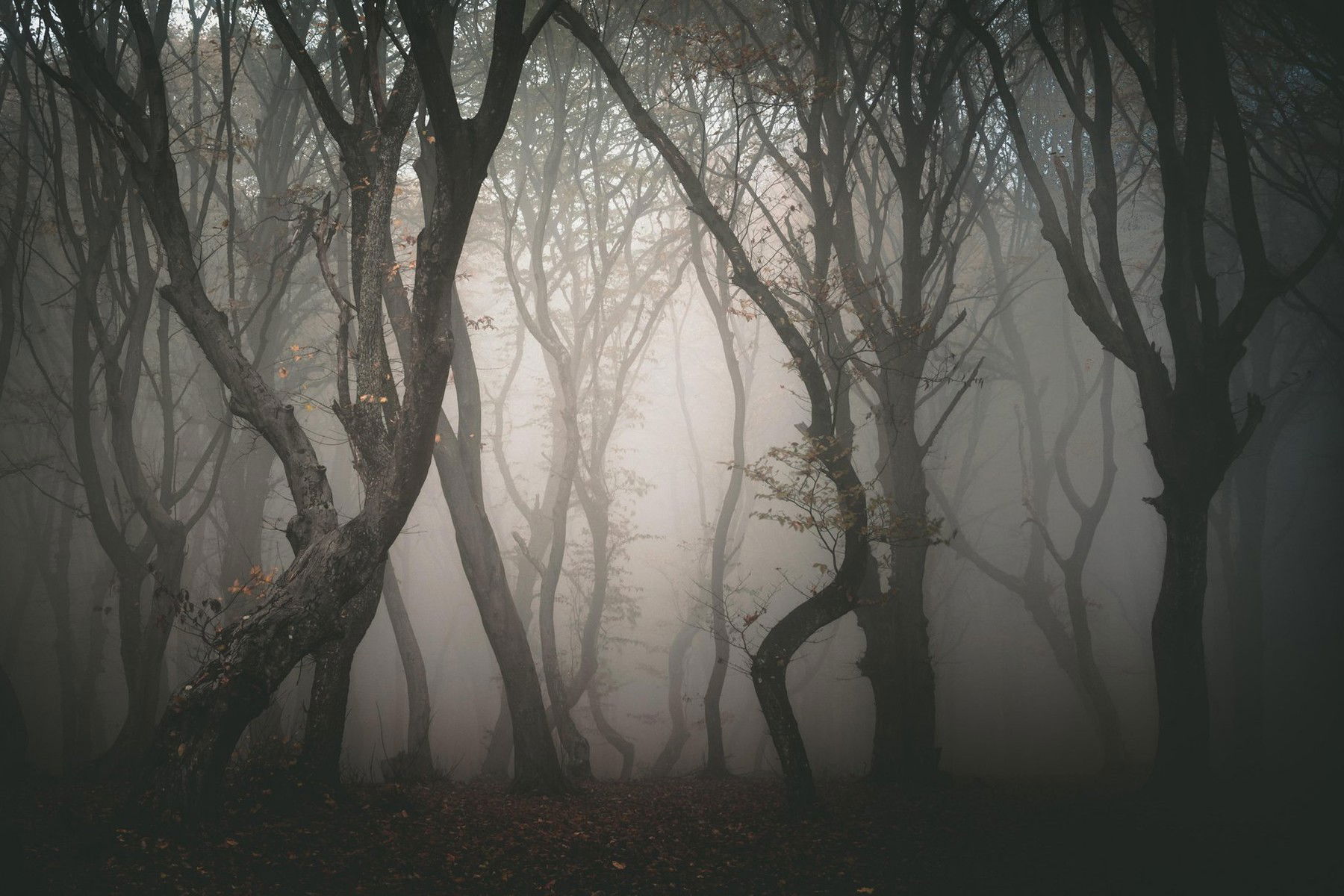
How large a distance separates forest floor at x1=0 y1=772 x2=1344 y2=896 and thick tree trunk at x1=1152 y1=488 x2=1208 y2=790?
0.40 metres

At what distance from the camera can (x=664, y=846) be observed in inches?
226

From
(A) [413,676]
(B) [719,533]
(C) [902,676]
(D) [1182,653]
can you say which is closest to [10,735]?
(A) [413,676]

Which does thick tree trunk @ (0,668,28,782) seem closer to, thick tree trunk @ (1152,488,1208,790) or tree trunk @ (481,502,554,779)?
tree trunk @ (481,502,554,779)

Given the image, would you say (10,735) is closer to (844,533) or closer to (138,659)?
(138,659)

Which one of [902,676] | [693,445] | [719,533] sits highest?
[693,445]

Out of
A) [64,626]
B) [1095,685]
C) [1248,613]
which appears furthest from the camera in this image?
[64,626]

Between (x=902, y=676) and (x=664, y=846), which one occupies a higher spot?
(x=902, y=676)

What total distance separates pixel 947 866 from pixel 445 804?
4.29 metres

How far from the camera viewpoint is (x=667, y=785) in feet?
32.5

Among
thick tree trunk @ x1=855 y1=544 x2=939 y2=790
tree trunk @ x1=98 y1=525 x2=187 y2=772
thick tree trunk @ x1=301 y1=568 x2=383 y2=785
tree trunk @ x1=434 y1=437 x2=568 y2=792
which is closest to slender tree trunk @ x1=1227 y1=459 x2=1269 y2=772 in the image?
thick tree trunk @ x1=855 y1=544 x2=939 y2=790

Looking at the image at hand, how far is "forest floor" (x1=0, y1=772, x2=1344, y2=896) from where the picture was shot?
4113 mm

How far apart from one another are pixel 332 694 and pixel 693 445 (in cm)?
1475

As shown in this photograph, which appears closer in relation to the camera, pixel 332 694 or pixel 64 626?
pixel 332 694

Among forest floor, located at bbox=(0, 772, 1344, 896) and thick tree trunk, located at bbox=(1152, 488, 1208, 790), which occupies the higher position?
thick tree trunk, located at bbox=(1152, 488, 1208, 790)
